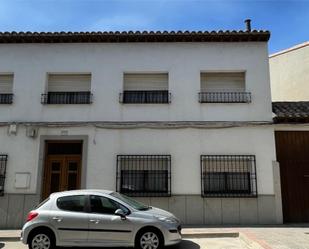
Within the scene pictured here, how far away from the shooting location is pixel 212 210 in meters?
10.4

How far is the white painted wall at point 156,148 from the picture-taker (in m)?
10.6

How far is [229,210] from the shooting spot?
10.4 meters

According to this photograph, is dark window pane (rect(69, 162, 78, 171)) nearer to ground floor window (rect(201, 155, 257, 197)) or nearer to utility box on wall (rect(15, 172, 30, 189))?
utility box on wall (rect(15, 172, 30, 189))

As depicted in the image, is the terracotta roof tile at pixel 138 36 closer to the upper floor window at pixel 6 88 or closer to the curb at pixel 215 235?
the upper floor window at pixel 6 88

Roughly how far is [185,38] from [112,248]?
701cm

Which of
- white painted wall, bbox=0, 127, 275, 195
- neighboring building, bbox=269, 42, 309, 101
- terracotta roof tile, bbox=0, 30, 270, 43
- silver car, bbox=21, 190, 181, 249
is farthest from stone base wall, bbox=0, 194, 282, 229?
neighboring building, bbox=269, 42, 309, 101

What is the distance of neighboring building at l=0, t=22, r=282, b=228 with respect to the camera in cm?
1055

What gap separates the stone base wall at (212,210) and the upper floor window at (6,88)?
11.9 feet

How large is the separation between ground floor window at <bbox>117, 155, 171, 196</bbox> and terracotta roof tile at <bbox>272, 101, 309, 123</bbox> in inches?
147

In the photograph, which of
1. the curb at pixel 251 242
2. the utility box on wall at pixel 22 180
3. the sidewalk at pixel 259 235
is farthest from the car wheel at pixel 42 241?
the curb at pixel 251 242

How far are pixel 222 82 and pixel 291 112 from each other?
7.86ft

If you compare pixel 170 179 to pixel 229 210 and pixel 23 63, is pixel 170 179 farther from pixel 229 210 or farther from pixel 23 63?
pixel 23 63

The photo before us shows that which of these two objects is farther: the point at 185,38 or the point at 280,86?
the point at 280,86

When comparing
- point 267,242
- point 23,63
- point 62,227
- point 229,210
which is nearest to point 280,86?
point 229,210
